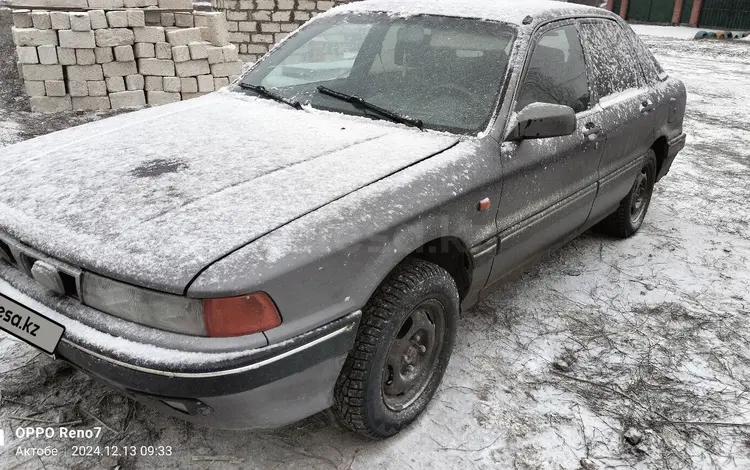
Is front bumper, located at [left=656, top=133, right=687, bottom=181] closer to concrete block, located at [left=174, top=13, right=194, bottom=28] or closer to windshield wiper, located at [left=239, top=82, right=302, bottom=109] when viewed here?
windshield wiper, located at [left=239, top=82, right=302, bottom=109]

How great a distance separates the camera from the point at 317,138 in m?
2.56

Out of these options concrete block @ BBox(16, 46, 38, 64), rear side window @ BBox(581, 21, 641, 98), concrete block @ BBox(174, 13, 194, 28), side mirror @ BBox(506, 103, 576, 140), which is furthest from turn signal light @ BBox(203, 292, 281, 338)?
concrete block @ BBox(174, 13, 194, 28)

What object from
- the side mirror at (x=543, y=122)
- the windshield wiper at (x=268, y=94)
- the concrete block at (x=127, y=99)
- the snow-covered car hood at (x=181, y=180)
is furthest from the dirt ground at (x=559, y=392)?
the concrete block at (x=127, y=99)

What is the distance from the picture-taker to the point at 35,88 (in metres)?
7.59

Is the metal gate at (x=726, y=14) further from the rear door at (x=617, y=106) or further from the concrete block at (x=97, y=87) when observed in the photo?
the concrete block at (x=97, y=87)

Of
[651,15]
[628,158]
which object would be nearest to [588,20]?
[628,158]

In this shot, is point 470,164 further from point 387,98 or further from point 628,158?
point 628,158

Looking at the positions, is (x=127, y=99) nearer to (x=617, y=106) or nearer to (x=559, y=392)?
(x=617, y=106)

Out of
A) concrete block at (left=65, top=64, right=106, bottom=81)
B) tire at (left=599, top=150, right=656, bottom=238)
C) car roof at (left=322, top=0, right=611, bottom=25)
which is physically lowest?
tire at (left=599, top=150, right=656, bottom=238)

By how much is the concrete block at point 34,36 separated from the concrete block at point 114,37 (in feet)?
1.70

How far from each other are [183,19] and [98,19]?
113 cm

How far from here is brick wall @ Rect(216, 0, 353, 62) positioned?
10.9m

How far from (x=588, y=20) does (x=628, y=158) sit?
0.89 m

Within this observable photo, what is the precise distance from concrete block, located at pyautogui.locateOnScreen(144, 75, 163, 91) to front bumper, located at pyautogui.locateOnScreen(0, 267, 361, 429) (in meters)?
6.64
